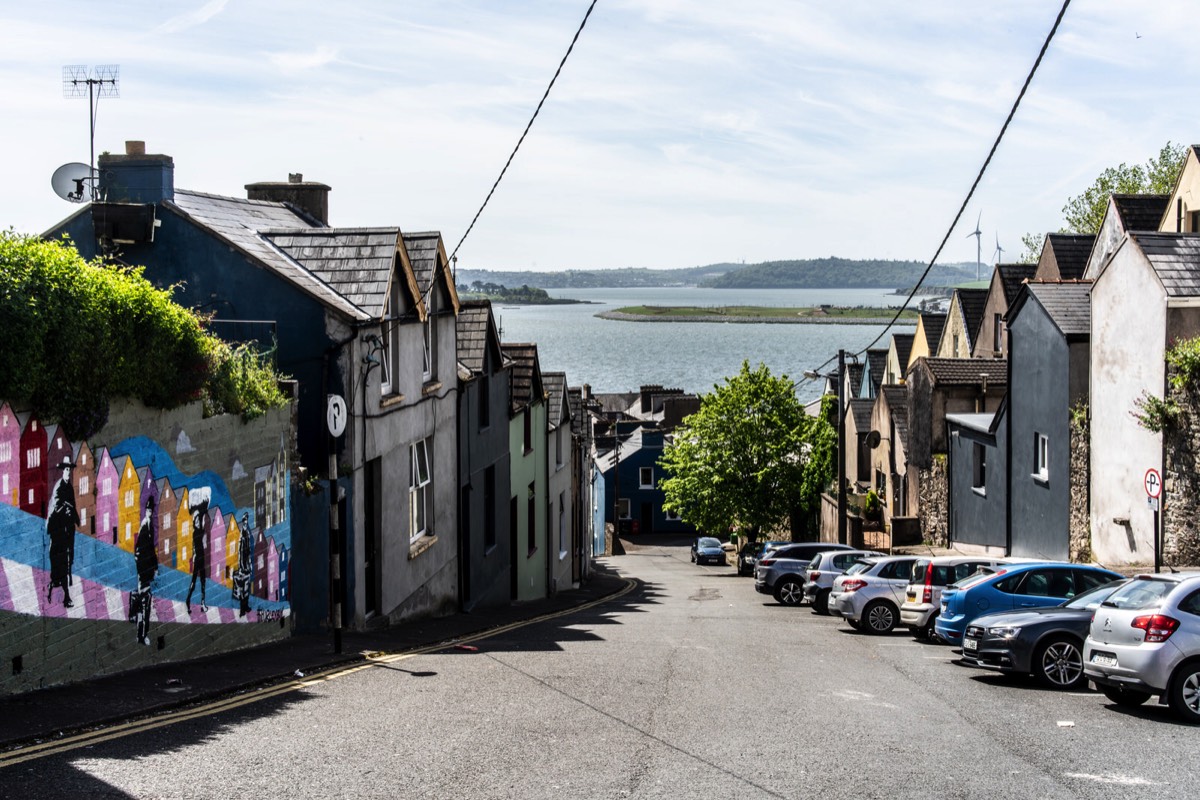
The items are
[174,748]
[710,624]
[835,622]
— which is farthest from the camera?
[835,622]

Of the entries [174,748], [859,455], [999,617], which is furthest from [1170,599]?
[859,455]

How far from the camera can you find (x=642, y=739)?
35.1 ft

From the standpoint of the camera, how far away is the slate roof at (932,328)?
180ft

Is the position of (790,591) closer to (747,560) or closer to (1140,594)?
(1140,594)

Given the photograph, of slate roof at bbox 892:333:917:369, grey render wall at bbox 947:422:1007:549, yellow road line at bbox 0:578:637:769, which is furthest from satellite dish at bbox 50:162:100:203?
slate roof at bbox 892:333:917:369

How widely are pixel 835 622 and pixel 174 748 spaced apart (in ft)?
62.0

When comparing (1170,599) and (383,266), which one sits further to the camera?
(383,266)

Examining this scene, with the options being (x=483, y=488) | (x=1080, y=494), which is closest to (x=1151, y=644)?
(x=1080, y=494)

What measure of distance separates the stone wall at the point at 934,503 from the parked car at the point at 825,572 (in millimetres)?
10171

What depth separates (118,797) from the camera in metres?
8.20

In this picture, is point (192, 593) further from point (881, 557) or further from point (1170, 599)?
point (881, 557)

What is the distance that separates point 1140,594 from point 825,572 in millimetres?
15821

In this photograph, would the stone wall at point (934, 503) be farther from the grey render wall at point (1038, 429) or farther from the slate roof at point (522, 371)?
the slate roof at point (522, 371)

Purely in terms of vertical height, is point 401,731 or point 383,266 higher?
point 383,266
